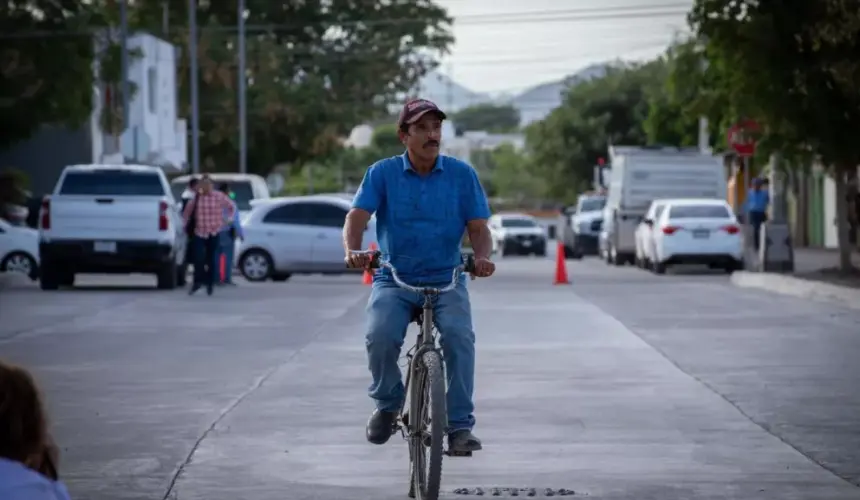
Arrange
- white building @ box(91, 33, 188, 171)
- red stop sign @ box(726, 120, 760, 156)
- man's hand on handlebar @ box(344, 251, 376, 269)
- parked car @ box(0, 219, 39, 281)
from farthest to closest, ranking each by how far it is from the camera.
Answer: white building @ box(91, 33, 188, 171) → parked car @ box(0, 219, 39, 281) → red stop sign @ box(726, 120, 760, 156) → man's hand on handlebar @ box(344, 251, 376, 269)

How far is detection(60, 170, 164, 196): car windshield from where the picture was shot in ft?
110

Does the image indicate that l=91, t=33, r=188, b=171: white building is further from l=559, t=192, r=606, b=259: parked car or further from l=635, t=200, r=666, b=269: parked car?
l=635, t=200, r=666, b=269: parked car

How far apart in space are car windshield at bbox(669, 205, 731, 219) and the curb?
6.39 meters

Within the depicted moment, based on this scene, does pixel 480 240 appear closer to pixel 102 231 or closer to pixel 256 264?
pixel 102 231

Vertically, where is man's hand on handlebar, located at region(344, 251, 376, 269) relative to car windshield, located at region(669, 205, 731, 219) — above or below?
above

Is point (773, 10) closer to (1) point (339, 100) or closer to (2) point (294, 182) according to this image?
(1) point (339, 100)

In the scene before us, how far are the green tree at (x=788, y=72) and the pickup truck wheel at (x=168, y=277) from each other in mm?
8805

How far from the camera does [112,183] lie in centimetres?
3359

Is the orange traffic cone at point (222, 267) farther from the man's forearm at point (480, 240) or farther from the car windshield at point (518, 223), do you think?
the car windshield at point (518, 223)

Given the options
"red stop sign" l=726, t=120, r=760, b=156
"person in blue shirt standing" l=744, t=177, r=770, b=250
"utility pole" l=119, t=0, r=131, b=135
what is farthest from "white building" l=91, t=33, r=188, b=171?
"red stop sign" l=726, t=120, r=760, b=156

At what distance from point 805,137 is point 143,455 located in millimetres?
22616

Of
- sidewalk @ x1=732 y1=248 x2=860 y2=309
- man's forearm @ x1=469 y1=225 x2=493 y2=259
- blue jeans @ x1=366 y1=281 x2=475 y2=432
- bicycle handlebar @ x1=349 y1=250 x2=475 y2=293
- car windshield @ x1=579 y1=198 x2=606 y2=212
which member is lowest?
car windshield @ x1=579 y1=198 x2=606 y2=212

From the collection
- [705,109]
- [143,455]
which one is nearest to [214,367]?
[143,455]

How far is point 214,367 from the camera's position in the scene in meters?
17.8
